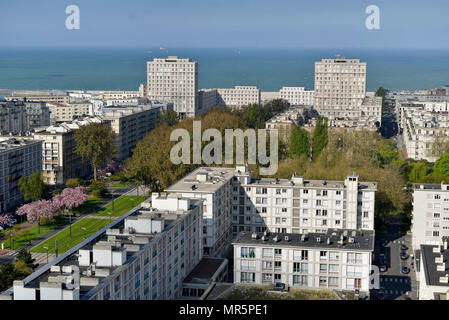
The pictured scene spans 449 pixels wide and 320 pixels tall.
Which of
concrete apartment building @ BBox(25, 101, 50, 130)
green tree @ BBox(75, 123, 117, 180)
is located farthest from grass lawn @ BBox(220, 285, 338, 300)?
concrete apartment building @ BBox(25, 101, 50, 130)

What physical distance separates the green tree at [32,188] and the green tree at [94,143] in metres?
5.45

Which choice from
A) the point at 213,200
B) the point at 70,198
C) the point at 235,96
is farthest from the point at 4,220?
the point at 235,96

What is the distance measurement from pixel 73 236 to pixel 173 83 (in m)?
39.3

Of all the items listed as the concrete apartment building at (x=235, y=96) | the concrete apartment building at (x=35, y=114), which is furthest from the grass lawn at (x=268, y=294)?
the concrete apartment building at (x=235, y=96)

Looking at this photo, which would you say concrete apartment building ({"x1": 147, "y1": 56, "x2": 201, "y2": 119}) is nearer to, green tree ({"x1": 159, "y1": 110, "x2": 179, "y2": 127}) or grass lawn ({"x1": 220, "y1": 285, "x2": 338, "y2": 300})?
green tree ({"x1": 159, "y1": 110, "x2": 179, "y2": 127})

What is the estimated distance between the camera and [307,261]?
17.6 m

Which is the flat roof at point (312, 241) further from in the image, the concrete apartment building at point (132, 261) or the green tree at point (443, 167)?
the green tree at point (443, 167)

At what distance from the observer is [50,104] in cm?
5853

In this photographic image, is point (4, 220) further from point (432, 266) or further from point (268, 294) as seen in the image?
point (432, 266)

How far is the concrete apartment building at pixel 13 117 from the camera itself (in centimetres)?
4420

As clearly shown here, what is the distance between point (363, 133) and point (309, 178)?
13410 mm

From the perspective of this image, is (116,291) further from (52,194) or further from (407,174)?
(407,174)

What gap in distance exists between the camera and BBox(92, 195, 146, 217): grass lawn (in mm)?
28922
